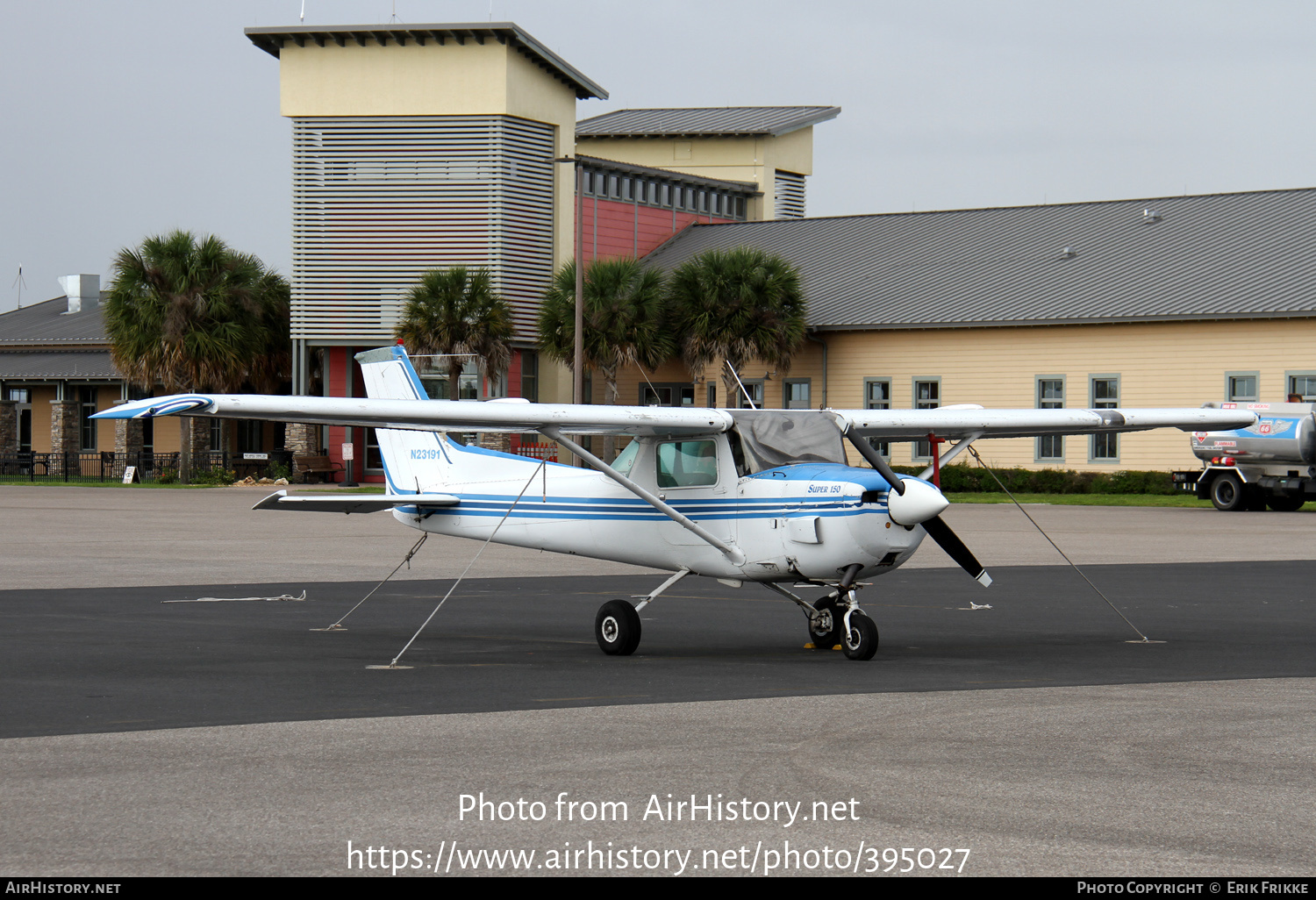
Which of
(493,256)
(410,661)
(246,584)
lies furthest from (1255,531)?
(493,256)

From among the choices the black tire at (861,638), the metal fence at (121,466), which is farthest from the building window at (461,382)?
the black tire at (861,638)

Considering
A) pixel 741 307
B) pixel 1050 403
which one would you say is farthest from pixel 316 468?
pixel 1050 403

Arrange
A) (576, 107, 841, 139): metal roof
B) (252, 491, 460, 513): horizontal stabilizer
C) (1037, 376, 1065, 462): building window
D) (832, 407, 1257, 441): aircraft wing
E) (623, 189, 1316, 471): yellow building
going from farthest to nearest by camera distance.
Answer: (576, 107, 841, 139): metal roof → (1037, 376, 1065, 462): building window → (623, 189, 1316, 471): yellow building → (832, 407, 1257, 441): aircraft wing → (252, 491, 460, 513): horizontal stabilizer

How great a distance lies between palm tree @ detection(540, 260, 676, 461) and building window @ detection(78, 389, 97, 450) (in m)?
20.4

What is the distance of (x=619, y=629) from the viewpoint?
512 inches

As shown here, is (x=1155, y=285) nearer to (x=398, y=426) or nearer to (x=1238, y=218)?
(x=1238, y=218)

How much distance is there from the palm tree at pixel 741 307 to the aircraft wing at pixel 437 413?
34.3 meters

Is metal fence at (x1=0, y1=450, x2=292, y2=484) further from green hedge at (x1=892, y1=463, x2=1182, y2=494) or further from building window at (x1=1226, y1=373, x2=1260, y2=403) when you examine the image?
building window at (x1=1226, y1=373, x2=1260, y2=403)

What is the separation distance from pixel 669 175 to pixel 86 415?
23666mm

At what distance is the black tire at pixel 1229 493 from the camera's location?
124 feet

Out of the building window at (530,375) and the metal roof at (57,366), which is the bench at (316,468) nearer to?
the building window at (530,375)

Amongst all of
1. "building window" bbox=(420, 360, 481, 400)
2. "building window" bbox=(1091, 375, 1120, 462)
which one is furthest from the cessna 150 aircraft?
"building window" bbox=(420, 360, 481, 400)

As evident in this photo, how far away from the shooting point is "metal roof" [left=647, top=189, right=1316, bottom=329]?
4412 centimetres

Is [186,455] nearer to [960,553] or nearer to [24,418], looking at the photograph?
[24,418]
